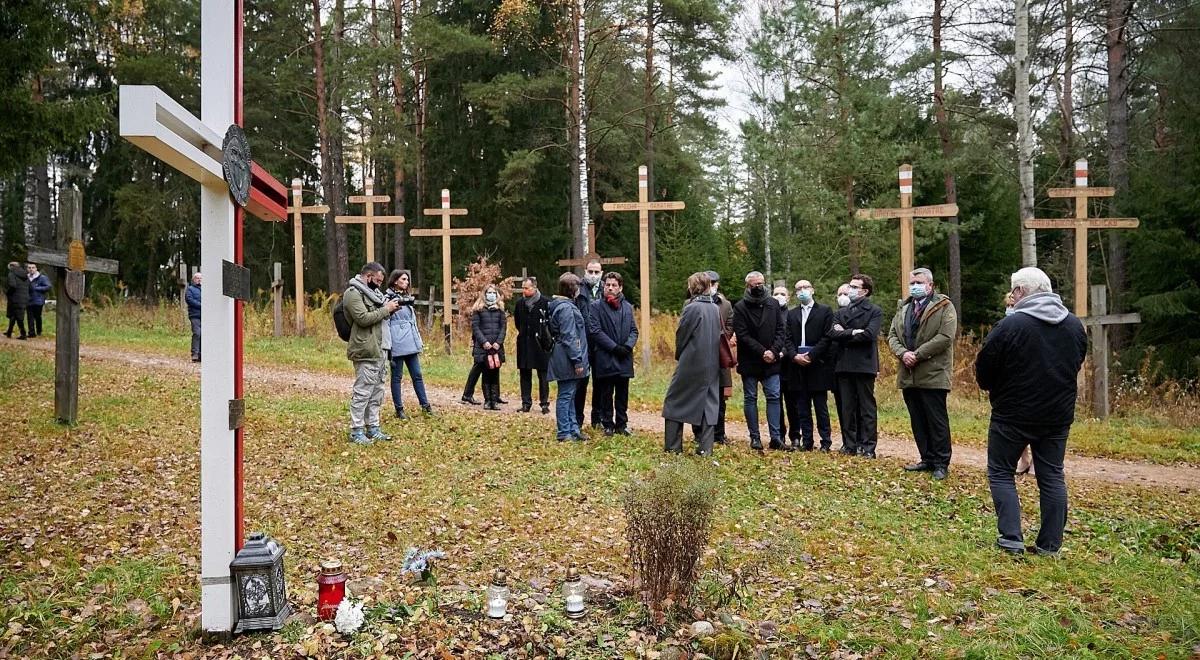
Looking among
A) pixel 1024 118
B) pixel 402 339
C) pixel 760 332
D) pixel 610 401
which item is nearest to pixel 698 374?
pixel 760 332

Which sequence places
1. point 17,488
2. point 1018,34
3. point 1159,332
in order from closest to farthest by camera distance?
point 17,488 → point 1018,34 → point 1159,332

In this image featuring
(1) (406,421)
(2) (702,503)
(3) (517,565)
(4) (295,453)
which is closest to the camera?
(2) (702,503)

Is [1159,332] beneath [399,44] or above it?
beneath

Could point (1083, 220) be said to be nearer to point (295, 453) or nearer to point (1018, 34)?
point (1018, 34)

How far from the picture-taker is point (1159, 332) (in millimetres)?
16828

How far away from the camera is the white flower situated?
154 inches

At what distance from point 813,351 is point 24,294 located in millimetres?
17029

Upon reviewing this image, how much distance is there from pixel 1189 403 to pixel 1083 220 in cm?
316

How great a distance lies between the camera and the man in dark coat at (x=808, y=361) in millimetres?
8922

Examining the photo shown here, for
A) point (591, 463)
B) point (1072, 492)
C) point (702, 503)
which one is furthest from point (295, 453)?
point (1072, 492)

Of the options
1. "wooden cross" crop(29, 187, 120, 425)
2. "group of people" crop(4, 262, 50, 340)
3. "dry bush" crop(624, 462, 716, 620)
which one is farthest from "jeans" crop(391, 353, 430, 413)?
"group of people" crop(4, 262, 50, 340)

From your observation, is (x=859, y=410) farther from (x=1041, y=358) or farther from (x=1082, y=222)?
(x=1082, y=222)

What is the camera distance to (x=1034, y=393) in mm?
5316

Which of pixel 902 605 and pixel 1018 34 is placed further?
pixel 1018 34
